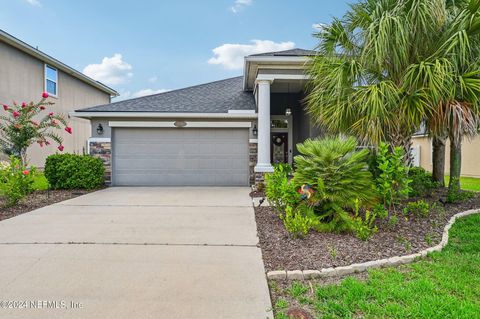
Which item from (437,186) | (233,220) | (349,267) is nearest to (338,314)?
(349,267)

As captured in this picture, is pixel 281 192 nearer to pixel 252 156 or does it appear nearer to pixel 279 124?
pixel 252 156

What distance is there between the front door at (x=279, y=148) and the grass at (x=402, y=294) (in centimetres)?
934

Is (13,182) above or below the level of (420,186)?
above

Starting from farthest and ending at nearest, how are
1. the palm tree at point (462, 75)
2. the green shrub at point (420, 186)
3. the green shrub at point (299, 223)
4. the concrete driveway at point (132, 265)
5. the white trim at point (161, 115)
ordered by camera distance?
the white trim at point (161, 115)
the green shrub at point (420, 186)
the palm tree at point (462, 75)
the green shrub at point (299, 223)
the concrete driveway at point (132, 265)

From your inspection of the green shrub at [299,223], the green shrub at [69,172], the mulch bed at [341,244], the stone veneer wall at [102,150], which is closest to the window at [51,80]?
the stone veneer wall at [102,150]

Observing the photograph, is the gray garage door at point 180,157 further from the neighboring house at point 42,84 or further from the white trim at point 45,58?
the white trim at point 45,58

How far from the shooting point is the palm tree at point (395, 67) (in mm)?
4945

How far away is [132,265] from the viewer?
336cm

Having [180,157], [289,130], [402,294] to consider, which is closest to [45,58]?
[180,157]

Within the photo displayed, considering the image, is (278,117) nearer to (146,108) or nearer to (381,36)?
(146,108)

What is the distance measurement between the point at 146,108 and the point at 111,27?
591 centimetres

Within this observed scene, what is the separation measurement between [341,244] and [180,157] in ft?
24.8

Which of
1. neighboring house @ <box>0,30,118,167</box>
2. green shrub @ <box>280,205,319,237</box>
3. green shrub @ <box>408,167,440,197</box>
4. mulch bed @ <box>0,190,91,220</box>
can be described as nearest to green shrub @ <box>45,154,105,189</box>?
mulch bed @ <box>0,190,91,220</box>

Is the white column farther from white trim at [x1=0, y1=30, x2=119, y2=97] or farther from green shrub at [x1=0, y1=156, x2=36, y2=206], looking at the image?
white trim at [x1=0, y1=30, x2=119, y2=97]
